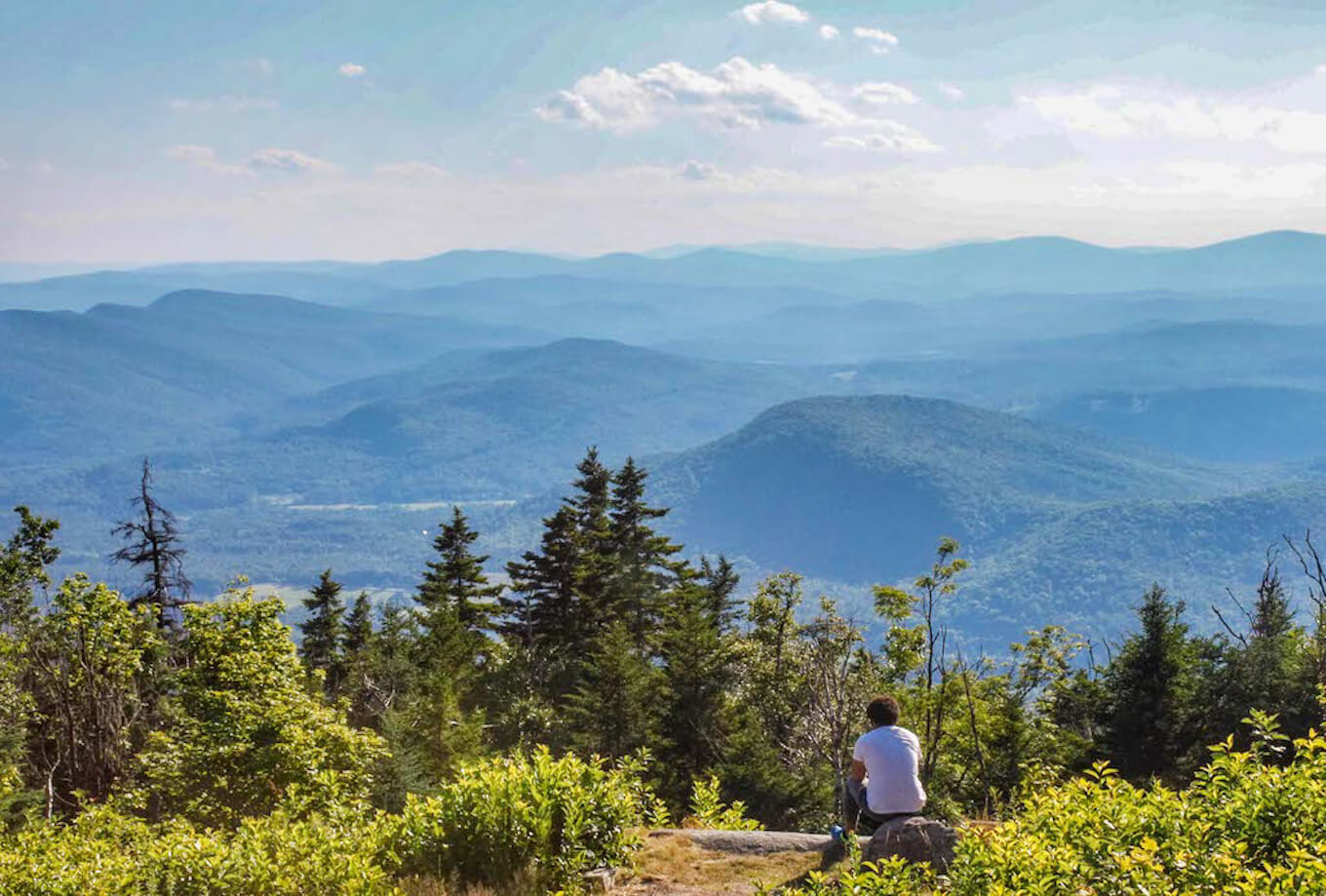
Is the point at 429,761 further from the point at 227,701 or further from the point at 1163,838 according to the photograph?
the point at 1163,838

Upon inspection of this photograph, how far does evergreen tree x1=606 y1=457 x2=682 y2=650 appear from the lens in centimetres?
4566

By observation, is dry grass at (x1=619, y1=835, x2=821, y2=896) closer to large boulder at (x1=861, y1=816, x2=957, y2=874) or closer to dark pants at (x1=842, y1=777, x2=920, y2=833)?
dark pants at (x1=842, y1=777, x2=920, y2=833)

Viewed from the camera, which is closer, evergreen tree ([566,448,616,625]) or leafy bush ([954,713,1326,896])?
leafy bush ([954,713,1326,896])

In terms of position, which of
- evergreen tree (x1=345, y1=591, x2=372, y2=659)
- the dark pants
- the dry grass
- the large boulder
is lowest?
evergreen tree (x1=345, y1=591, x2=372, y2=659)

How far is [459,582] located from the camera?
54.7m

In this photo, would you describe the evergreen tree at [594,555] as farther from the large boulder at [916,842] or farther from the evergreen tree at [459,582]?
the large boulder at [916,842]

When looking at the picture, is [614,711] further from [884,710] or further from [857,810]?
[884,710]

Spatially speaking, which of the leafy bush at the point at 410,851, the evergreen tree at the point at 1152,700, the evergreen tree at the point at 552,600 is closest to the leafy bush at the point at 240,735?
the leafy bush at the point at 410,851

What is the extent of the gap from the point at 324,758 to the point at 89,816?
192 inches

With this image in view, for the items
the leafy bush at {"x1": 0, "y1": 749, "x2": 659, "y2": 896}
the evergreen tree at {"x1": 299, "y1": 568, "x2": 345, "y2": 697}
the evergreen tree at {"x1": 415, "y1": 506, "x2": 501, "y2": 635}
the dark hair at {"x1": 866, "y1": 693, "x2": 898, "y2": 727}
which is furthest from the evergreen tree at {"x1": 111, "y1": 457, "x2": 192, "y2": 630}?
the dark hair at {"x1": 866, "y1": 693, "x2": 898, "y2": 727}

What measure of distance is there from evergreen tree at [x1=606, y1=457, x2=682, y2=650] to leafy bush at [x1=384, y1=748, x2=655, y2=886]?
107ft

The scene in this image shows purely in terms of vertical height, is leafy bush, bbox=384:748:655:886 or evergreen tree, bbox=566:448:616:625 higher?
leafy bush, bbox=384:748:655:886

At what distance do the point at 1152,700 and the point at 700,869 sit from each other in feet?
79.8

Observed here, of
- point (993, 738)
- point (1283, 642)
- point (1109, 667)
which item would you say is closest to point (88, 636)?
point (993, 738)
